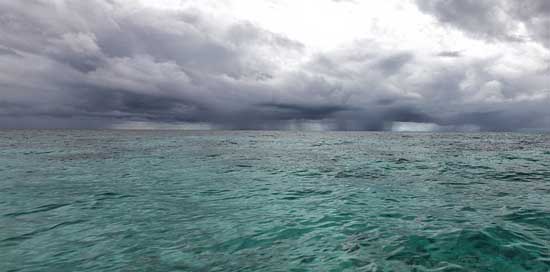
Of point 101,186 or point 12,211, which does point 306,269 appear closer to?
point 12,211

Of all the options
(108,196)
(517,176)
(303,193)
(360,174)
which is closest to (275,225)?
(303,193)

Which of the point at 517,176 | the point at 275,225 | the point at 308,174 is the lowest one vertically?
the point at 308,174

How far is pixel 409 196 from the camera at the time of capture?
16344 mm

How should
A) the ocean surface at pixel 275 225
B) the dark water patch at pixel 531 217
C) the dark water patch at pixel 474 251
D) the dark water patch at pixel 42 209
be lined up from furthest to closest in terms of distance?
the dark water patch at pixel 42 209
the dark water patch at pixel 531 217
the ocean surface at pixel 275 225
the dark water patch at pixel 474 251

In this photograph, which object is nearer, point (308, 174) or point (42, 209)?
point (42, 209)

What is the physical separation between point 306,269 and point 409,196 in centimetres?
1090

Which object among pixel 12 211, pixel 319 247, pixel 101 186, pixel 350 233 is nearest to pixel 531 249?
pixel 350 233

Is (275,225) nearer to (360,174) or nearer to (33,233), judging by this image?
(33,233)

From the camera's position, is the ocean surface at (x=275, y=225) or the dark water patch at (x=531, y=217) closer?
the ocean surface at (x=275, y=225)

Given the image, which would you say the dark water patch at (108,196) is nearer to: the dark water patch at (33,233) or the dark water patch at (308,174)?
the dark water patch at (33,233)

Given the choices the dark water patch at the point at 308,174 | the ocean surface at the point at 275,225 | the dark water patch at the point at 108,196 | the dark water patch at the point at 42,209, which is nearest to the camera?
the ocean surface at the point at 275,225

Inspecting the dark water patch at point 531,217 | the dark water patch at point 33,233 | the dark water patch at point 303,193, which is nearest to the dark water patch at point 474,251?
the dark water patch at point 531,217

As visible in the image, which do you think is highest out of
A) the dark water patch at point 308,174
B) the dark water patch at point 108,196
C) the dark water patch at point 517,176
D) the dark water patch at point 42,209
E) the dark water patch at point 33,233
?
the dark water patch at point 517,176

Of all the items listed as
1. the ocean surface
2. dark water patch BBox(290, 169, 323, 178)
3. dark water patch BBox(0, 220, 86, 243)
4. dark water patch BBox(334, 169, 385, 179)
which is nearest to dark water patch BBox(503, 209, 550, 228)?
the ocean surface
